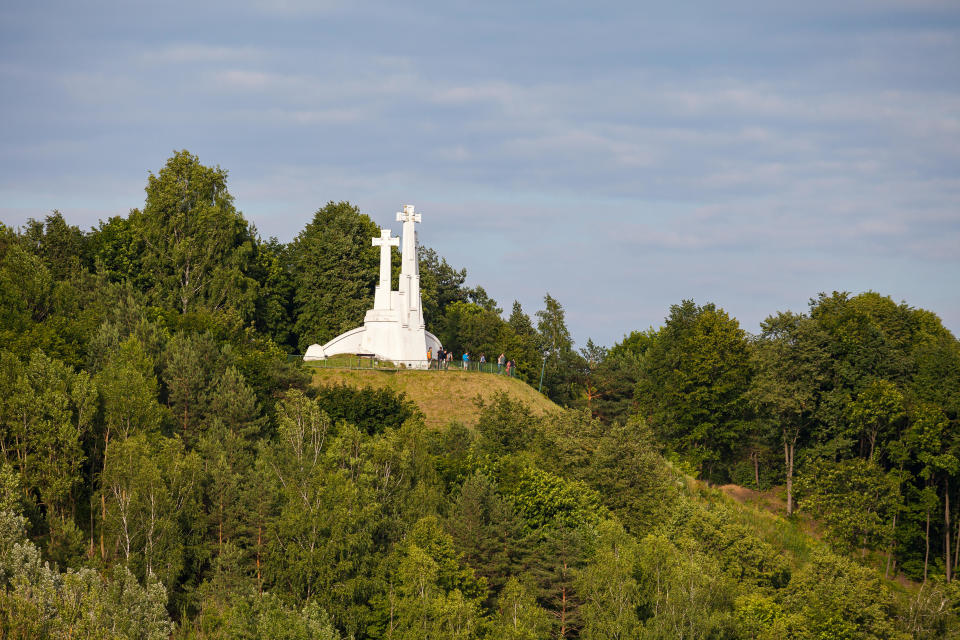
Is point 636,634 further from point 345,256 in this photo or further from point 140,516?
point 345,256

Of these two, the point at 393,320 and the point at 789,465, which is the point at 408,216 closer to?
the point at 393,320

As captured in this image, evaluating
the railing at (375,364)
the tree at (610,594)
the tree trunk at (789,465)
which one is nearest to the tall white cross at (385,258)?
the railing at (375,364)

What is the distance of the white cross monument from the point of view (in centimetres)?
8781

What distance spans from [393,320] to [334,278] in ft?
34.8

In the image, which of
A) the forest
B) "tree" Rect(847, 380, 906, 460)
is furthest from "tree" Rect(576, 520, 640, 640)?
"tree" Rect(847, 380, 906, 460)

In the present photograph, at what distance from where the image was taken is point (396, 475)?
205 feet

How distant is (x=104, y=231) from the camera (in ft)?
306

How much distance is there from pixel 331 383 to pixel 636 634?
36.0 meters

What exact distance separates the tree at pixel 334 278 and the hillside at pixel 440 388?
9733 millimetres

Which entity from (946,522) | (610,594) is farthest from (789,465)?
(610,594)

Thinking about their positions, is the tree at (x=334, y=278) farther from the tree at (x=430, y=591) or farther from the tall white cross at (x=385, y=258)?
the tree at (x=430, y=591)

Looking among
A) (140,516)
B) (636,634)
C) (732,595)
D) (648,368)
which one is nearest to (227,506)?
(140,516)

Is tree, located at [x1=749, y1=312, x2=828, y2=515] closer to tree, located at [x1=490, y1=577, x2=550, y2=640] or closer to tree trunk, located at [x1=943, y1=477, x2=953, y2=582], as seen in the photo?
tree trunk, located at [x1=943, y1=477, x2=953, y2=582]

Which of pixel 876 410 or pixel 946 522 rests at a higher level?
pixel 876 410
